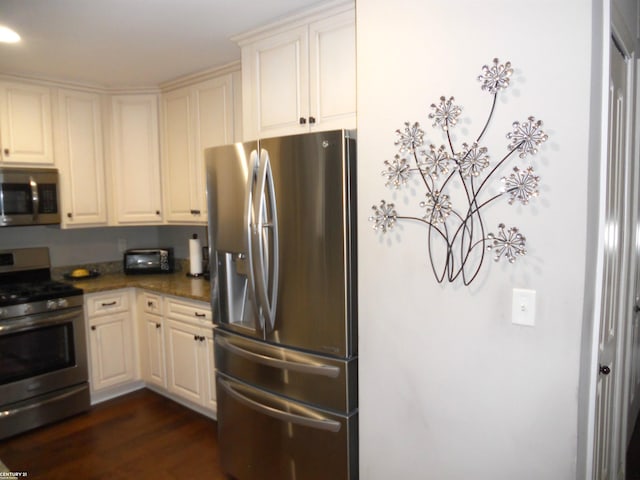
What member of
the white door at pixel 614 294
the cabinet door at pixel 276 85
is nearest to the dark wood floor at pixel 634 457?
the white door at pixel 614 294

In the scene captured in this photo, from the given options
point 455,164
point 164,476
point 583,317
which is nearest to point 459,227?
point 455,164

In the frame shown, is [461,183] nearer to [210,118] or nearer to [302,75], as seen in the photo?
[302,75]

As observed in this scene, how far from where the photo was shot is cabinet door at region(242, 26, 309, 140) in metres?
2.16

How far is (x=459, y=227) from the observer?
144cm

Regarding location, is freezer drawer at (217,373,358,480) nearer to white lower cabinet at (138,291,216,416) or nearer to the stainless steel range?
white lower cabinet at (138,291,216,416)

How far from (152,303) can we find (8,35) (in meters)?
1.89

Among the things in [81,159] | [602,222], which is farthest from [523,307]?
[81,159]

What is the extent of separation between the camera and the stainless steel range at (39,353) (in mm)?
2789

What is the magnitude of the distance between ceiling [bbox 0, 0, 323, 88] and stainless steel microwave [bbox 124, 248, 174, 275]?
144 centimetres

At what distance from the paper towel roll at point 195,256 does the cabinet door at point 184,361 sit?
0.51 meters

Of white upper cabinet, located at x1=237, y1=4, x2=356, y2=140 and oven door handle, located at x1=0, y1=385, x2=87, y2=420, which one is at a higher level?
white upper cabinet, located at x1=237, y1=4, x2=356, y2=140

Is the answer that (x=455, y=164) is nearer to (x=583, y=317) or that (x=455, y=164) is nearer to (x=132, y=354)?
(x=583, y=317)

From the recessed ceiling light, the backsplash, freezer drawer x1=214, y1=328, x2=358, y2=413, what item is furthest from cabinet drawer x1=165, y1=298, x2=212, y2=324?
the recessed ceiling light

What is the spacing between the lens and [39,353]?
115 inches
